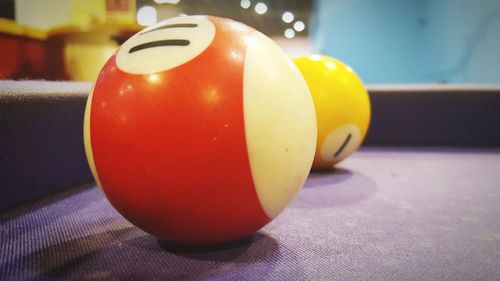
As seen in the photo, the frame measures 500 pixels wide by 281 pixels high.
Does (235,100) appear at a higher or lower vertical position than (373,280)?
higher

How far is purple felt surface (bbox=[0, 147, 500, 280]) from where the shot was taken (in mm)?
957

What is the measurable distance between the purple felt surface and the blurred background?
2309mm

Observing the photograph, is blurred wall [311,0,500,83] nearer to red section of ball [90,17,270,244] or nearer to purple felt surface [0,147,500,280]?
purple felt surface [0,147,500,280]

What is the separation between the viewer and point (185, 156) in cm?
87

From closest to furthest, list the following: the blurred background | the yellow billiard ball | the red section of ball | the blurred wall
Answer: the red section of ball < the yellow billiard ball < the blurred background < the blurred wall

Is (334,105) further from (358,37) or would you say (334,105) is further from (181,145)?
(358,37)

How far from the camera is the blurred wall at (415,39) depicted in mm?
4574

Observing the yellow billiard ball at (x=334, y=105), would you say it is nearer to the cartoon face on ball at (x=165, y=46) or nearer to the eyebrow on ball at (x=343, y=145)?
the eyebrow on ball at (x=343, y=145)

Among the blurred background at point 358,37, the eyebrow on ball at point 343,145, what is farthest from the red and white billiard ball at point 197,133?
the blurred background at point 358,37

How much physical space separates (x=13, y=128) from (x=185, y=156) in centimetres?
85

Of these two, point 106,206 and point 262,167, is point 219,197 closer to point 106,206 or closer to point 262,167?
point 262,167

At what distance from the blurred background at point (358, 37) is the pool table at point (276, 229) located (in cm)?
210

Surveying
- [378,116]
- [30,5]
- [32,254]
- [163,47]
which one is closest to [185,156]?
[163,47]

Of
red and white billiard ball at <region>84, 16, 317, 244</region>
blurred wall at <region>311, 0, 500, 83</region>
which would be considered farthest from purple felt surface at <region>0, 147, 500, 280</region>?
blurred wall at <region>311, 0, 500, 83</region>
